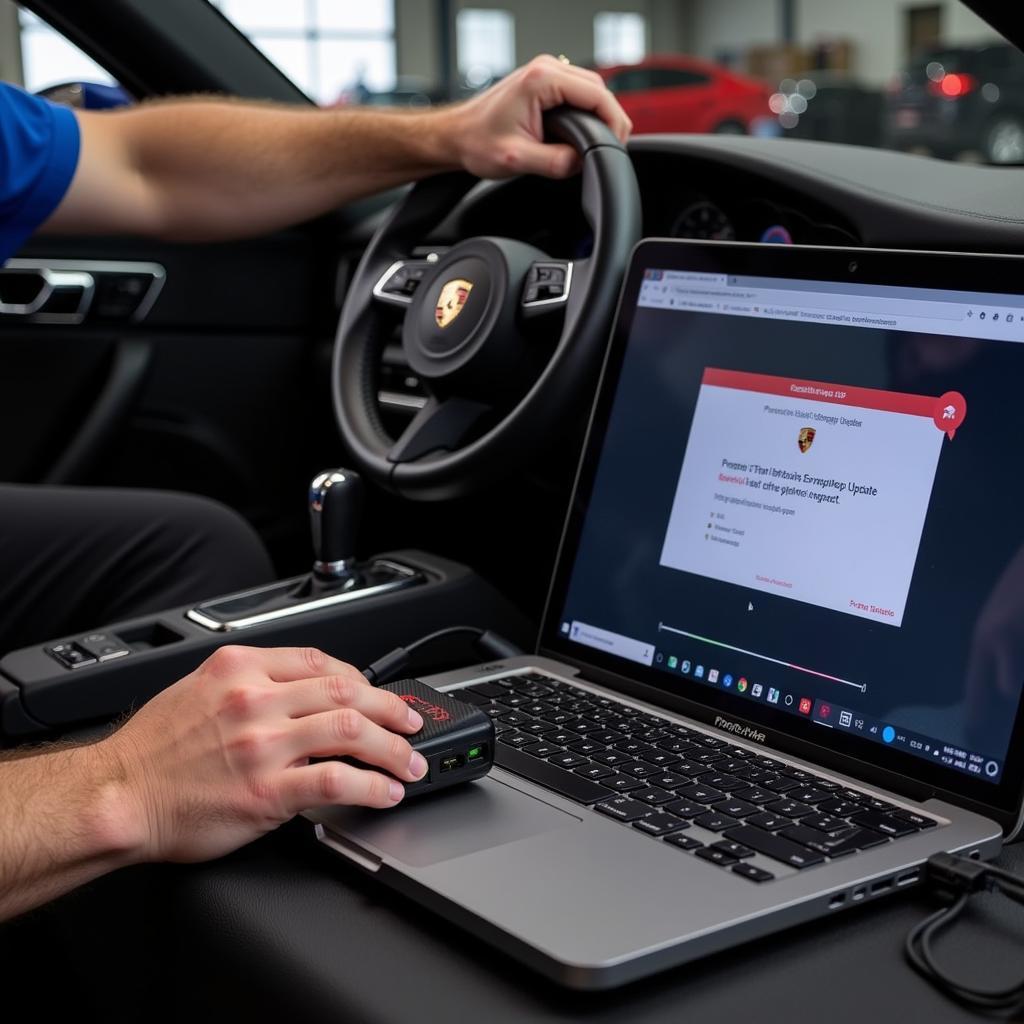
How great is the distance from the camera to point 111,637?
1.09m

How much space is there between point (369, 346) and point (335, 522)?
0.28 metres

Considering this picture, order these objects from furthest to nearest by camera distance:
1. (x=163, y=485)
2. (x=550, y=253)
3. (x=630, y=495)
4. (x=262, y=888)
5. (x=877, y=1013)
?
(x=163, y=485)
(x=550, y=253)
(x=630, y=495)
(x=262, y=888)
(x=877, y=1013)

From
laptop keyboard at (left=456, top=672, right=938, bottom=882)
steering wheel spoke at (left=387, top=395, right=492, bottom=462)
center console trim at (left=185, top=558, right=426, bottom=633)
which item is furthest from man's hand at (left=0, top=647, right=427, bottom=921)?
steering wheel spoke at (left=387, top=395, right=492, bottom=462)

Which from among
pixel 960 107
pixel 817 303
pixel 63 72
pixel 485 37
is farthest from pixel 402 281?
pixel 485 37

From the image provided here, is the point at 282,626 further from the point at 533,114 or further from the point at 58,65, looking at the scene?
the point at 58,65

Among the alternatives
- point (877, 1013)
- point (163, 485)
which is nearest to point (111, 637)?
point (877, 1013)

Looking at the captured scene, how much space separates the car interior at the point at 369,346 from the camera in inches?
42.6

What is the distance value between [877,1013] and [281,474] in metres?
1.58

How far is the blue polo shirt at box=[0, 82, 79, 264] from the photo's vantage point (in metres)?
1.44

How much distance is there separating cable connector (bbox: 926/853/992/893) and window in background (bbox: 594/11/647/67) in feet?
51.2

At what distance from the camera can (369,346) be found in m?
1.39

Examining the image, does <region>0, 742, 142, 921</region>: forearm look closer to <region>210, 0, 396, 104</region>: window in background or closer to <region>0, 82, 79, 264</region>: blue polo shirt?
<region>0, 82, 79, 264</region>: blue polo shirt

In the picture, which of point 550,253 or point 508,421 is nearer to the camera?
point 508,421

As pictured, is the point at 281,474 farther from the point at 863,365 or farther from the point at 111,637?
the point at 863,365
